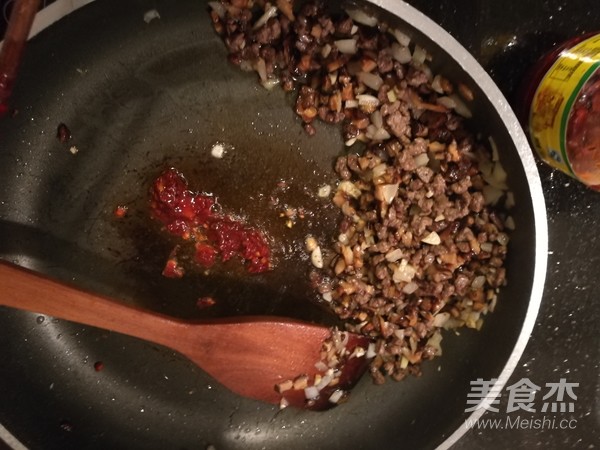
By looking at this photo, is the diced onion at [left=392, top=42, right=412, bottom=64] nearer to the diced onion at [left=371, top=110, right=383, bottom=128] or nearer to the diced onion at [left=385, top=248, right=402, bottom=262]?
the diced onion at [left=371, top=110, right=383, bottom=128]

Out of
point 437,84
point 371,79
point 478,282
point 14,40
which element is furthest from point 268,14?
point 478,282

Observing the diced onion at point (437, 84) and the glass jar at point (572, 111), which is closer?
the glass jar at point (572, 111)

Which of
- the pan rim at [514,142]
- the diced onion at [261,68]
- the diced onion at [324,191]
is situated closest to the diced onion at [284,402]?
the pan rim at [514,142]

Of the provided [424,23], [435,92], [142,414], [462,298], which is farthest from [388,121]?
[142,414]

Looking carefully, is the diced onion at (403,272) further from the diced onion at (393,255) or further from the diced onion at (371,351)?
the diced onion at (371,351)

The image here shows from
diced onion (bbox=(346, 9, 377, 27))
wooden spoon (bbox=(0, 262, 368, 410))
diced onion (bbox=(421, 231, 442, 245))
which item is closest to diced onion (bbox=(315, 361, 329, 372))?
wooden spoon (bbox=(0, 262, 368, 410))
